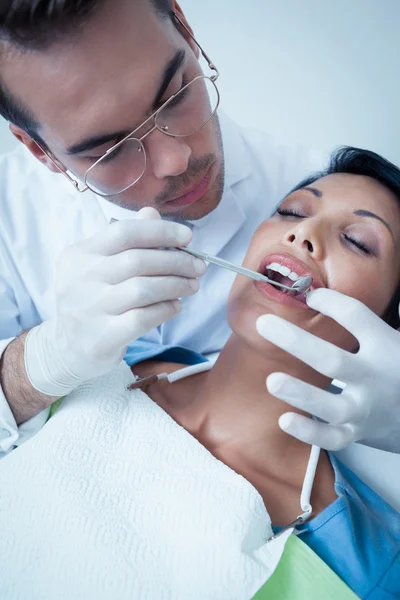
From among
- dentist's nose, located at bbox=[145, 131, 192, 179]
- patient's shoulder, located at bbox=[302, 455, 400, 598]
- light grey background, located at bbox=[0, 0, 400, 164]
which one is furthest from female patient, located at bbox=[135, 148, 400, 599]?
light grey background, located at bbox=[0, 0, 400, 164]

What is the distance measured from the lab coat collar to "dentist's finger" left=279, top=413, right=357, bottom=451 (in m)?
0.71

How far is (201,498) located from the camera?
1.04 meters

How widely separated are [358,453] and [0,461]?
894 millimetres

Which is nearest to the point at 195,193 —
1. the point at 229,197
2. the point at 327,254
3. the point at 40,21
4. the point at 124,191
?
the point at 124,191

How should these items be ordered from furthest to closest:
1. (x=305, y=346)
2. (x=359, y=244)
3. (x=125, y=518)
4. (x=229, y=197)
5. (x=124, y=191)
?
(x=229, y=197) → (x=124, y=191) → (x=359, y=244) → (x=125, y=518) → (x=305, y=346)

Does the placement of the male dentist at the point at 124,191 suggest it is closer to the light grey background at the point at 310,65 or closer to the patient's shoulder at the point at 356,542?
the patient's shoulder at the point at 356,542

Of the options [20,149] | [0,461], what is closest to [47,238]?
[20,149]

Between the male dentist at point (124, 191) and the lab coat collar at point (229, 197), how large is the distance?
0.14 meters

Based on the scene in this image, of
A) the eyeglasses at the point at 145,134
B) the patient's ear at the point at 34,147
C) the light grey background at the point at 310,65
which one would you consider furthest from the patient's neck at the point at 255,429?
the light grey background at the point at 310,65

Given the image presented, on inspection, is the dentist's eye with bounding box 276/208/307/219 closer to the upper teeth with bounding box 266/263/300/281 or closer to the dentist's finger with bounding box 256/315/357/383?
the upper teeth with bounding box 266/263/300/281

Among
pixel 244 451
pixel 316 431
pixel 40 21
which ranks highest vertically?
pixel 40 21

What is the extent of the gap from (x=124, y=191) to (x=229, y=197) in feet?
1.36

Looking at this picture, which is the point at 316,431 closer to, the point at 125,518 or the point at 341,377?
the point at 341,377

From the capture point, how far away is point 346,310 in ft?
3.19
